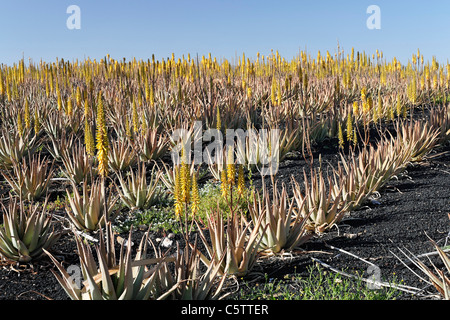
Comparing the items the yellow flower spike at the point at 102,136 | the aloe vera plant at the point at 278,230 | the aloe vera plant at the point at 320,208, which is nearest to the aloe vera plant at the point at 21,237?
the yellow flower spike at the point at 102,136

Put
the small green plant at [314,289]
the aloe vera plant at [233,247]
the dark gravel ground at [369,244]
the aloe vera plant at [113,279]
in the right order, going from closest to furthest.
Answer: the aloe vera plant at [113,279] < the small green plant at [314,289] < the aloe vera plant at [233,247] < the dark gravel ground at [369,244]

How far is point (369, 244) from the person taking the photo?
12.9 feet

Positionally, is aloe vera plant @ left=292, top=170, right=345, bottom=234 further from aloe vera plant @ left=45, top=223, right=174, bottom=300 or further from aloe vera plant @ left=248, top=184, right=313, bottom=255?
aloe vera plant @ left=45, top=223, right=174, bottom=300

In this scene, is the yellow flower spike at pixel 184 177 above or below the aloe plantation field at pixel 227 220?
above

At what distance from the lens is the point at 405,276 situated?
3363mm

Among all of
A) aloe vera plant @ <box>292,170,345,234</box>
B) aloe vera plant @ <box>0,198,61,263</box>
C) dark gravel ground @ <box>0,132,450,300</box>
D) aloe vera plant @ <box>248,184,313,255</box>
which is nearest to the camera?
dark gravel ground @ <box>0,132,450,300</box>

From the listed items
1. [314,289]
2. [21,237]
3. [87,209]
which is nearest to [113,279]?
[314,289]

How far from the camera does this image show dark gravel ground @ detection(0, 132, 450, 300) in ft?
11.5

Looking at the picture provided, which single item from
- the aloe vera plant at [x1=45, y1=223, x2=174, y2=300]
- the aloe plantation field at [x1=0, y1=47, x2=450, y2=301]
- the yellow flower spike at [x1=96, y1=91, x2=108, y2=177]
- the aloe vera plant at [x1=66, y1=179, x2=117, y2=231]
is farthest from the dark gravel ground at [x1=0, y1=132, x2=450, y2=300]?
the yellow flower spike at [x1=96, y1=91, x2=108, y2=177]

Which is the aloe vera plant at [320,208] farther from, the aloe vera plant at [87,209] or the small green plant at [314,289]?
the aloe vera plant at [87,209]

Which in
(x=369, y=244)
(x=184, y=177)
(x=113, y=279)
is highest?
(x=184, y=177)

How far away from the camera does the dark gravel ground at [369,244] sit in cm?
349

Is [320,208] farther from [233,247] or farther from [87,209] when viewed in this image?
[87,209]
